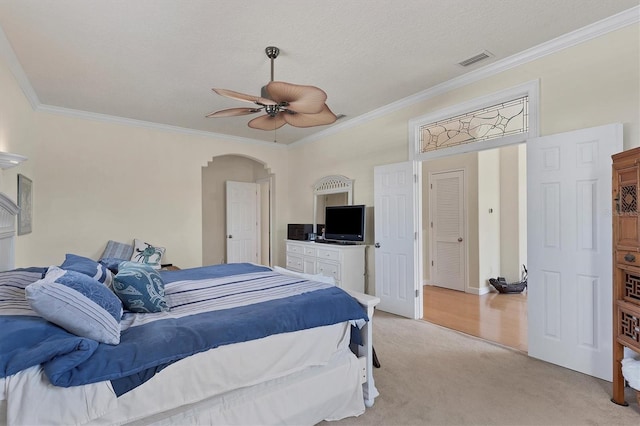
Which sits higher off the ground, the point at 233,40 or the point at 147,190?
the point at 233,40

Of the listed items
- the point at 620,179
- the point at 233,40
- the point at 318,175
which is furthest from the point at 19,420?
the point at 318,175

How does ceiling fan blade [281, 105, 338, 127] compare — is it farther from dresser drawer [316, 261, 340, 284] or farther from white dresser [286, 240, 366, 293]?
dresser drawer [316, 261, 340, 284]

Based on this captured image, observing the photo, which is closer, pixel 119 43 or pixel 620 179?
pixel 620 179

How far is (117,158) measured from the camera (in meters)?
4.88

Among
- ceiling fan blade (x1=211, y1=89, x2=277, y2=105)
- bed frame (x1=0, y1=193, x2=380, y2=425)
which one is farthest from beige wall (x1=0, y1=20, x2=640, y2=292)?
ceiling fan blade (x1=211, y1=89, x2=277, y2=105)

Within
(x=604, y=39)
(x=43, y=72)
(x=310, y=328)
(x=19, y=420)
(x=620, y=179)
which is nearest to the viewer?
(x=19, y=420)

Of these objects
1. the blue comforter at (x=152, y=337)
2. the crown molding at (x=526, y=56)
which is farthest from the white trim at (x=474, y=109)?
the blue comforter at (x=152, y=337)

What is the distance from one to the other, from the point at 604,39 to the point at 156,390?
12.6 feet

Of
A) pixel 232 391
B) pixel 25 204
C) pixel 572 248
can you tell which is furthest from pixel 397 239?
pixel 25 204

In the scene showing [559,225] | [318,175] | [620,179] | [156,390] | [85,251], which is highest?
[318,175]

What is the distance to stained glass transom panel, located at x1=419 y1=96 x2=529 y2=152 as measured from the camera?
10.6ft

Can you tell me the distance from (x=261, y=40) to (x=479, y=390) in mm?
3217

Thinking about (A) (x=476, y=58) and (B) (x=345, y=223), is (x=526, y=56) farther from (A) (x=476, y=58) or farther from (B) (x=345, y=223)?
(B) (x=345, y=223)

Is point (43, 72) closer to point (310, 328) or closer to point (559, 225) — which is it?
point (310, 328)
